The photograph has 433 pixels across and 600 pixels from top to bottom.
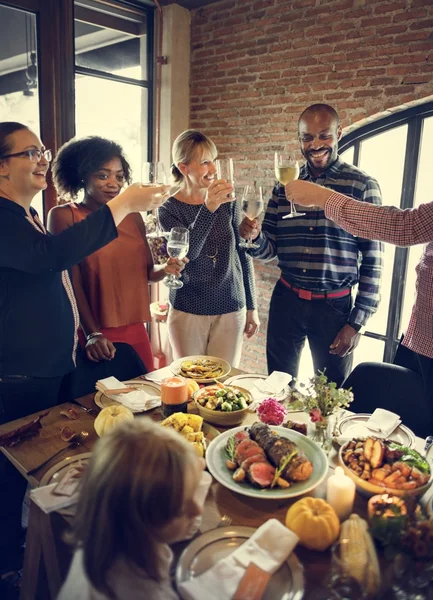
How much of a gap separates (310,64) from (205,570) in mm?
3384

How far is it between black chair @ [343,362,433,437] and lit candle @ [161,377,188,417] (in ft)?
2.56

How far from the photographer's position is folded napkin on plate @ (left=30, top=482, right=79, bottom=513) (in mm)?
1188

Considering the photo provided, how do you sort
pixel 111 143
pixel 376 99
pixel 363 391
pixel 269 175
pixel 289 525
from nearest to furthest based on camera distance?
pixel 289 525 → pixel 363 391 → pixel 111 143 → pixel 376 99 → pixel 269 175

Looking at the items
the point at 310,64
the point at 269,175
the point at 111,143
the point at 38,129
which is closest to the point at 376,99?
the point at 310,64

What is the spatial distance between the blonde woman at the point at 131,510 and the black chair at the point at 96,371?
109 centimetres

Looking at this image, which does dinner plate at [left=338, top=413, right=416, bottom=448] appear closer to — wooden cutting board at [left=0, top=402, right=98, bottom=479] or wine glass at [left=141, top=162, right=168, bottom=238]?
wooden cutting board at [left=0, top=402, right=98, bottom=479]

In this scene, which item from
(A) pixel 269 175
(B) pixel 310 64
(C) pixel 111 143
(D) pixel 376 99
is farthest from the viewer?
(A) pixel 269 175

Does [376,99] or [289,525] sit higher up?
[376,99]

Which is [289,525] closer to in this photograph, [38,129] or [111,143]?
[111,143]

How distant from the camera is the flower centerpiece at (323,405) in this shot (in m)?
1.54

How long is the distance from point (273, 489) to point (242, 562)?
0.95 ft

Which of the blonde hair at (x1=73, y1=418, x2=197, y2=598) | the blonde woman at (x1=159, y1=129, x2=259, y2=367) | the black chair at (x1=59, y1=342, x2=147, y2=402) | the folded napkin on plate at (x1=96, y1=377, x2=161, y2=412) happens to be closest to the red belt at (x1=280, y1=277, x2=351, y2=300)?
the blonde woman at (x1=159, y1=129, x2=259, y2=367)

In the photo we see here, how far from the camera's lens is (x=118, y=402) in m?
1.78

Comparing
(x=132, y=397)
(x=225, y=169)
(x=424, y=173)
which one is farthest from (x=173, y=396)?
(x=424, y=173)
